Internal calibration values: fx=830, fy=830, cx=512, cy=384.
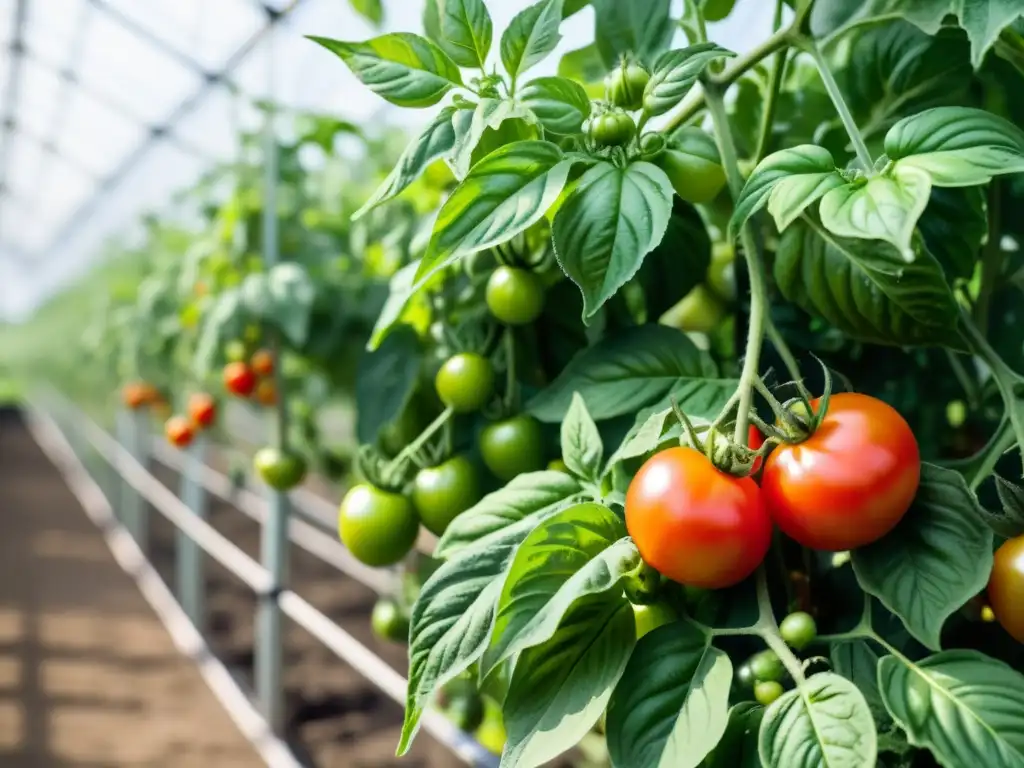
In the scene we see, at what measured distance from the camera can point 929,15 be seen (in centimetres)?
38

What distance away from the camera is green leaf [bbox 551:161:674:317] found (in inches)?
13.0

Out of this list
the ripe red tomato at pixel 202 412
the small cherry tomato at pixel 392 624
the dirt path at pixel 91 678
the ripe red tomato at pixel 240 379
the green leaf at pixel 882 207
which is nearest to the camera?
the green leaf at pixel 882 207

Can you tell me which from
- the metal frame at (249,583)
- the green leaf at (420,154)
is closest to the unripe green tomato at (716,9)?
the green leaf at (420,154)

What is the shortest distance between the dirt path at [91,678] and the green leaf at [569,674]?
5.82 feet

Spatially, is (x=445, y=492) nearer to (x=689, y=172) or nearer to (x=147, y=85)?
(x=689, y=172)

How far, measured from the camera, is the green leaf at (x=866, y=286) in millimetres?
342

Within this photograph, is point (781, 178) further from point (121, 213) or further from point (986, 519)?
point (121, 213)

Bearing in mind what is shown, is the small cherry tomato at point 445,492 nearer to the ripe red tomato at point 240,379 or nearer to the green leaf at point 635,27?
the green leaf at point 635,27

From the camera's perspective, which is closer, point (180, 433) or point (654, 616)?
point (654, 616)

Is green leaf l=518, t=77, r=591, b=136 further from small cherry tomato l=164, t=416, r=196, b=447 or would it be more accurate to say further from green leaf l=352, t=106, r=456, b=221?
small cherry tomato l=164, t=416, r=196, b=447

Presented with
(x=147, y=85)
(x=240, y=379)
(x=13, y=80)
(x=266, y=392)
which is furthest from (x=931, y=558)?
(x=13, y=80)

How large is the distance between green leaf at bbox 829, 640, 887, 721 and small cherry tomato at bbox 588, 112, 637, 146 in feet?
0.77

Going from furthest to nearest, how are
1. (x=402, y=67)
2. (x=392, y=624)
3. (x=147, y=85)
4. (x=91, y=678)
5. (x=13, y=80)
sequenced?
(x=13, y=80), (x=147, y=85), (x=91, y=678), (x=392, y=624), (x=402, y=67)

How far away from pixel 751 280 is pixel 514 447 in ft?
0.53
